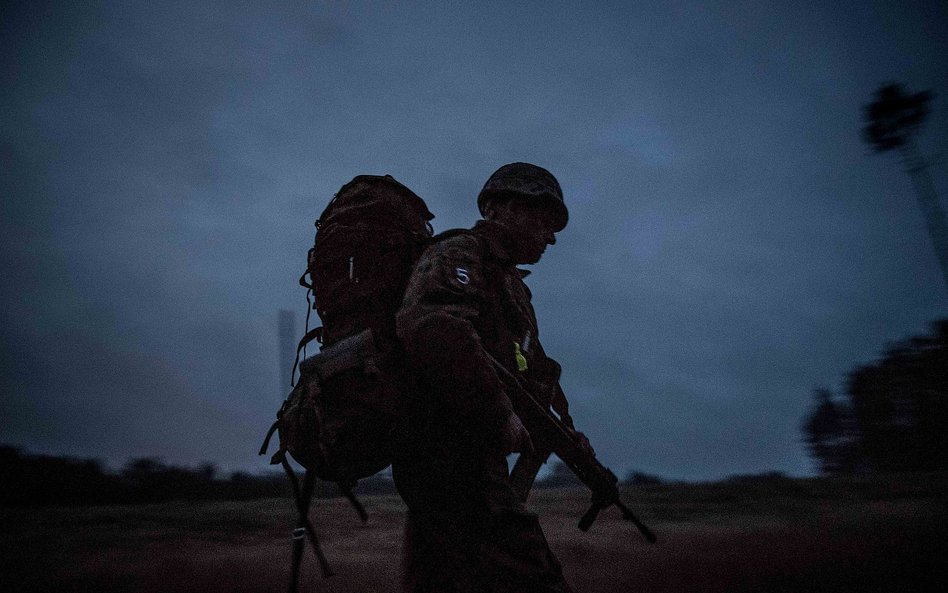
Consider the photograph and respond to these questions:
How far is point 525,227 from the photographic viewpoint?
3.02 metres

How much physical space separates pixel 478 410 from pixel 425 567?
0.83 metres

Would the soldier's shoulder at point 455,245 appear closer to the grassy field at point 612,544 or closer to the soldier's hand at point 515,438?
the soldier's hand at point 515,438

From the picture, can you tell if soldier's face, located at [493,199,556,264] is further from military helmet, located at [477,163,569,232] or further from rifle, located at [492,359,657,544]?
rifle, located at [492,359,657,544]

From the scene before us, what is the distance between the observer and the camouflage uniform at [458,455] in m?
2.03

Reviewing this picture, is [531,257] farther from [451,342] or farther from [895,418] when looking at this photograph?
[895,418]

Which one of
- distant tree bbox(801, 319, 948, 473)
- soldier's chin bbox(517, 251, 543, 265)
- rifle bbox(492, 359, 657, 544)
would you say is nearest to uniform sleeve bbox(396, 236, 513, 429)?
rifle bbox(492, 359, 657, 544)

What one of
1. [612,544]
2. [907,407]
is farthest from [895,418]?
[612,544]

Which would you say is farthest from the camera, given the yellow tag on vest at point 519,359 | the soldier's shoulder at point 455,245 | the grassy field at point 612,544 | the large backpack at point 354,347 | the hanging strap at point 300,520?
the grassy field at point 612,544

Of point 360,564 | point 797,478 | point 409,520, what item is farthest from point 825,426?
point 409,520

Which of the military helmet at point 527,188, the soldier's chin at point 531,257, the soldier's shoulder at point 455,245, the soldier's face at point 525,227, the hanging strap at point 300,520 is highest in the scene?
the military helmet at point 527,188

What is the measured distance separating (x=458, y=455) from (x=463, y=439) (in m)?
0.07

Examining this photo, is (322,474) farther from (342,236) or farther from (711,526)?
(711,526)

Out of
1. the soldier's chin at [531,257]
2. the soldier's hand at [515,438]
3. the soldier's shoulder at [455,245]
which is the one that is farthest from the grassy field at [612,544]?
the soldier's shoulder at [455,245]

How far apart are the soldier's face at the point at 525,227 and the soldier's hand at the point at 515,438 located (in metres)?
1.20
